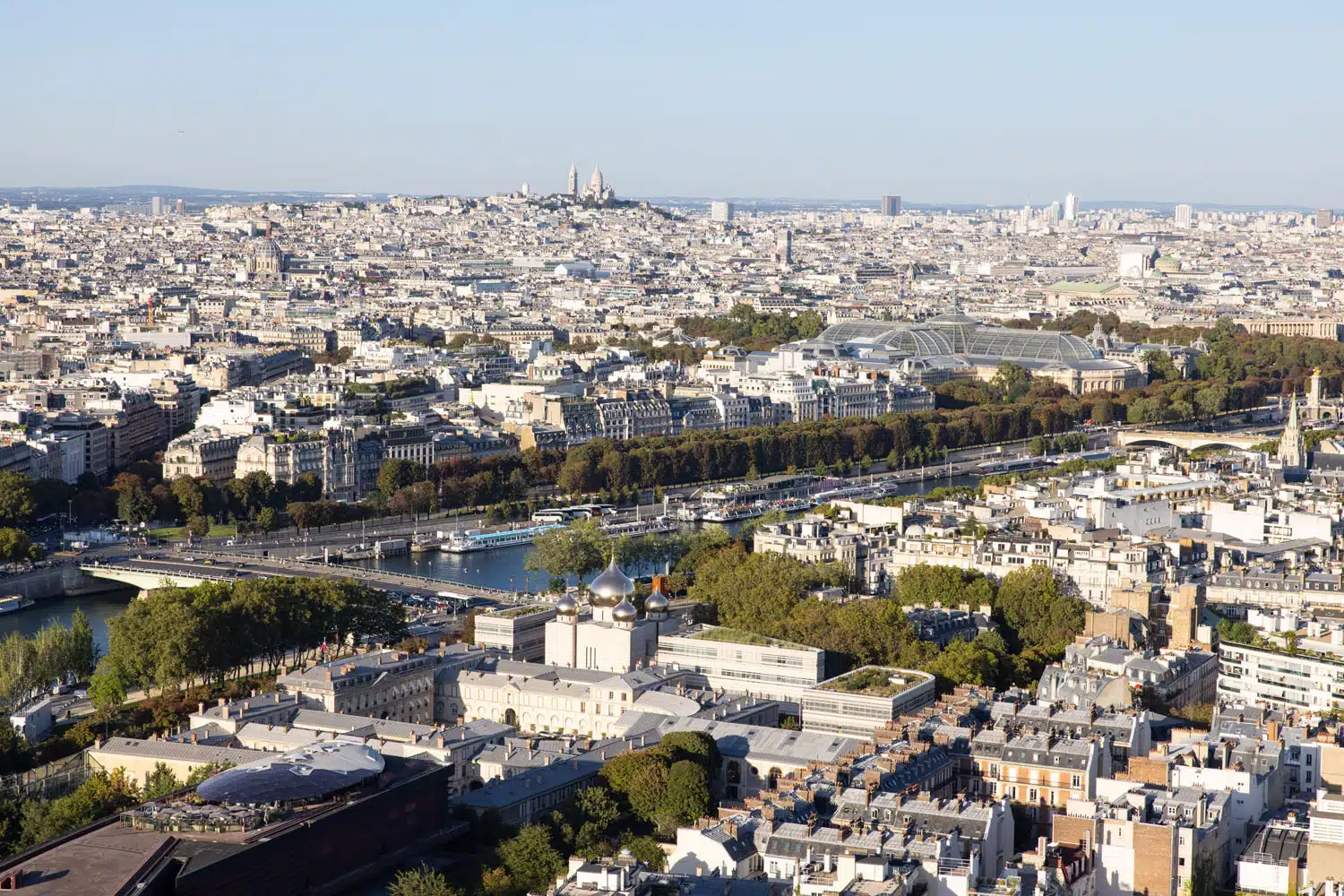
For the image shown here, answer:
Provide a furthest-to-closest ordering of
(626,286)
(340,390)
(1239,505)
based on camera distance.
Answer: (626,286)
(340,390)
(1239,505)

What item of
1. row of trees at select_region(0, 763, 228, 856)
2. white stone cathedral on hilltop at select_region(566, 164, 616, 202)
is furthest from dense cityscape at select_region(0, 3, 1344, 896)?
white stone cathedral on hilltop at select_region(566, 164, 616, 202)

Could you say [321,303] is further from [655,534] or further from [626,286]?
[655,534]

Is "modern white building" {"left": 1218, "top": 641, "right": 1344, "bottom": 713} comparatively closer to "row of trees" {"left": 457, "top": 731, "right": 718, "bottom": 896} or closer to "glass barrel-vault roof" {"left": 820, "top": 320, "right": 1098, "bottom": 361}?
"row of trees" {"left": 457, "top": 731, "right": 718, "bottom": 896}

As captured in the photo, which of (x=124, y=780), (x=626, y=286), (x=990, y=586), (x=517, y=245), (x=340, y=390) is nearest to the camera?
(x=124, y=780)

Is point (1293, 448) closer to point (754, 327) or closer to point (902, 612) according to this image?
point (902, 612)

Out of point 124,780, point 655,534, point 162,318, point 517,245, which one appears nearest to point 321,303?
point 162,318
